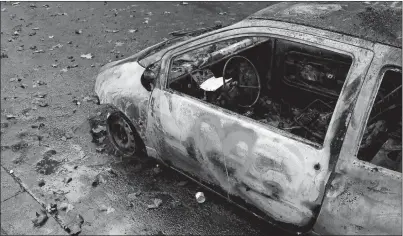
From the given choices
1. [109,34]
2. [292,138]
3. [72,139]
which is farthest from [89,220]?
[109,34]

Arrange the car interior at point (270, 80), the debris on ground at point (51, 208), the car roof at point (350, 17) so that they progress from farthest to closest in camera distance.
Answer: the car interior at point (270, 80) → the debris on ground at point (51, 208) → the car roof at point (350, 17)

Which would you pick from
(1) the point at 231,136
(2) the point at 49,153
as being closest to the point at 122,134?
(2) the point at 49,153

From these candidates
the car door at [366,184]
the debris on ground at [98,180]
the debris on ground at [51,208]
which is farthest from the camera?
the debris on ground at [98,180]

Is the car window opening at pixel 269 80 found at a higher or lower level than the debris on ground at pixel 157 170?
higher

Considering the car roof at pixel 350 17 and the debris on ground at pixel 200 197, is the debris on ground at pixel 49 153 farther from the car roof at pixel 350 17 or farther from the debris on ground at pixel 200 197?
the car roof at pixel 350 17

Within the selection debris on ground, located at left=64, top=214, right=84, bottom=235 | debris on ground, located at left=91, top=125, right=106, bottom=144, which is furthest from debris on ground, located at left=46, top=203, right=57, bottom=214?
debris on ground, located at left=91, top=125, right=106, bottom=144

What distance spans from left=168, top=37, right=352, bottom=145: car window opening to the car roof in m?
0.65

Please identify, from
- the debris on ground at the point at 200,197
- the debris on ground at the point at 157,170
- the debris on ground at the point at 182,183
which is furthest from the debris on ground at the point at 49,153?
the debris on ground at the point at 200,197

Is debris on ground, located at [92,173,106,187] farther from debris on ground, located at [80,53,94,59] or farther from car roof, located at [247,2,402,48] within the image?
debris on ground, located at [80,53,94,59]

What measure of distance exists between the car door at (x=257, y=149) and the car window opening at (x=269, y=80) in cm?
52

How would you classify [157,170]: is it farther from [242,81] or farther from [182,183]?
[242,81]

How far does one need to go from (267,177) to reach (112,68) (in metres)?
2.43

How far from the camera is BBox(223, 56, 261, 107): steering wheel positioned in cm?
403

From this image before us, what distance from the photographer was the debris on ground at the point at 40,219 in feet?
11.1
